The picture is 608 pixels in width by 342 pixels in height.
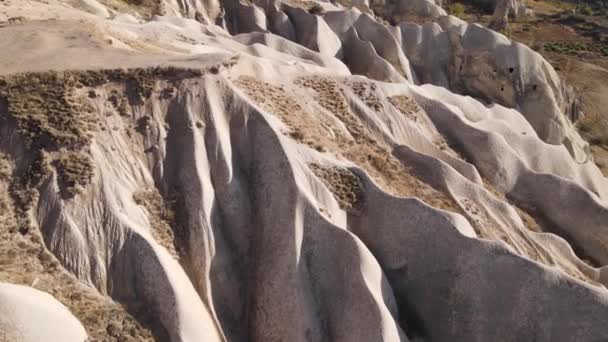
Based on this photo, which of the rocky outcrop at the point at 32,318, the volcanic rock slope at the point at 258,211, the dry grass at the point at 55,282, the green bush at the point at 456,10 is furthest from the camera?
the green bush at the point at 456,10

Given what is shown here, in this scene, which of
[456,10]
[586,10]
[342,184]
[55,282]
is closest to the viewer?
[55,282]

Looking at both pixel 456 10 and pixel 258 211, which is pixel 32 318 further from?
pixel 456 10

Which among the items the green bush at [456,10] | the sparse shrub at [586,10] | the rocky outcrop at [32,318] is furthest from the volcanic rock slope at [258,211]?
the sparse shrub at [586,10]

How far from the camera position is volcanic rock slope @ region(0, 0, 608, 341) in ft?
35.3

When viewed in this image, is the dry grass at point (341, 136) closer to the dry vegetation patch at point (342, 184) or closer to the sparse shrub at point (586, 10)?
the dry vegetation patch at point (342, 184)

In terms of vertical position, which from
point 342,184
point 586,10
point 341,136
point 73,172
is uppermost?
point 73,172

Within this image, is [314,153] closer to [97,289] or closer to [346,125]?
[346,125]

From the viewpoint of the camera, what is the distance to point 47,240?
35.2 feet

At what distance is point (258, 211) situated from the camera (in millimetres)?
12961

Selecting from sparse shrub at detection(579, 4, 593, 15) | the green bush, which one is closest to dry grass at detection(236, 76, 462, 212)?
the green bush

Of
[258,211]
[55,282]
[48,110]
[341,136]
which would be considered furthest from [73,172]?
[341,136]

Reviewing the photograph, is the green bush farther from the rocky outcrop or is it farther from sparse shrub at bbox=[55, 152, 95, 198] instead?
the rocky outcrop

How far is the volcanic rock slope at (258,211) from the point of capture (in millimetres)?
10750

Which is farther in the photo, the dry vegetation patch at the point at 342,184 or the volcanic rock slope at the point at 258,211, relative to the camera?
the dry vegetation patch at the point at 342,184
